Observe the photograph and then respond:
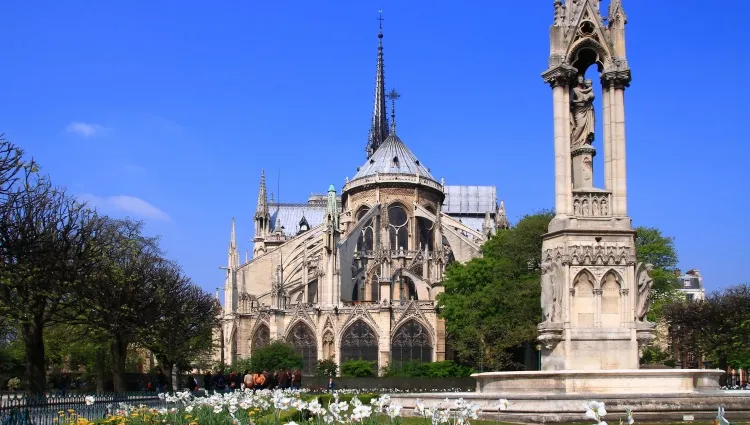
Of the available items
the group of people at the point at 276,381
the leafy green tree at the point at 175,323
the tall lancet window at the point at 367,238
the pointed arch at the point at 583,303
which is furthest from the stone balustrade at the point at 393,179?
the pointed arch at the point at 583,303

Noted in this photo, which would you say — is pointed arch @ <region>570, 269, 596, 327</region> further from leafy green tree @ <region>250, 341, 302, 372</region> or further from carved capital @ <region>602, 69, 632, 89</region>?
leafy green tree @ <region>250, 341, 302, 372</region>

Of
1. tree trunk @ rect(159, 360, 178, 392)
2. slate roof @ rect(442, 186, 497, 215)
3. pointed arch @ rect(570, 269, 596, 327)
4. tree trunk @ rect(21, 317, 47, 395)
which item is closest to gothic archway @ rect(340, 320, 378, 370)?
tree trunk @ rect(159, 360, 178, 392)

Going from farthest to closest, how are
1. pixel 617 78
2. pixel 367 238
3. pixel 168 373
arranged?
pixel 367 238 < pixel 168 373 < pixel 617 78

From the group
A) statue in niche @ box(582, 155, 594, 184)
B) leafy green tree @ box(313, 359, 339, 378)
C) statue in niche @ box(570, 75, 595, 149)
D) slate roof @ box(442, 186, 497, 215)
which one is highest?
slate roof @ box(442, 186, 497, 215)

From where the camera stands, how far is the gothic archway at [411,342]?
7950cm

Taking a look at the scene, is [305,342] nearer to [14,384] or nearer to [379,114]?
[14,384]

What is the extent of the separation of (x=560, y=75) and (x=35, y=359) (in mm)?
17590

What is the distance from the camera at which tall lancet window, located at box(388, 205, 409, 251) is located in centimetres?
9538

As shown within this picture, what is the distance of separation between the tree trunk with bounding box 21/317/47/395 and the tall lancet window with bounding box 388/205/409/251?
216 feet

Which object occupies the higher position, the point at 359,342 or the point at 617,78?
the point at 617,78

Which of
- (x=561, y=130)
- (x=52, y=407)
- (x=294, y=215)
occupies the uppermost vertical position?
(x=294, y=215)

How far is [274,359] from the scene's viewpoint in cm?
7350

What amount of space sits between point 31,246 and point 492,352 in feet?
113

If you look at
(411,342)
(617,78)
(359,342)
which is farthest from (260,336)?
(617,78)
